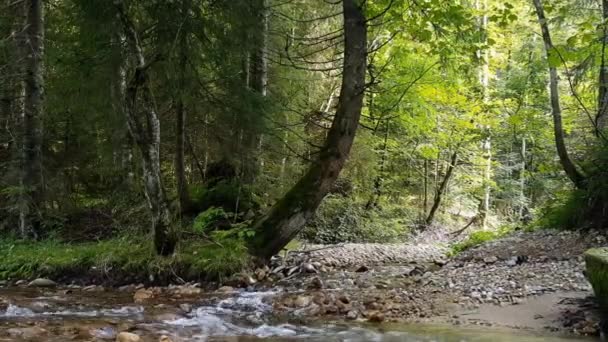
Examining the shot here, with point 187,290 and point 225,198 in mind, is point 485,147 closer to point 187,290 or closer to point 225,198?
point 225,198

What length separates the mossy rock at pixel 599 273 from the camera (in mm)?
4496

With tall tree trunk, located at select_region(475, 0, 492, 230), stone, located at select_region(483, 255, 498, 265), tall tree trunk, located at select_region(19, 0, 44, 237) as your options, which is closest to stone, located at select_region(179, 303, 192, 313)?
stone, located at select_region(483, 255, 498, 265)

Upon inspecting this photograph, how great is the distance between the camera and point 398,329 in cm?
530

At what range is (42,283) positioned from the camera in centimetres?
759

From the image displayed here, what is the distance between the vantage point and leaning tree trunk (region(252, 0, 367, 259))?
321 inches

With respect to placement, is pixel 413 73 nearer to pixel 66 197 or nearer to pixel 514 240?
pixel 514 240

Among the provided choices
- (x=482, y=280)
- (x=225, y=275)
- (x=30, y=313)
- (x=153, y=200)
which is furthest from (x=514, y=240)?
(x=30, y=313)

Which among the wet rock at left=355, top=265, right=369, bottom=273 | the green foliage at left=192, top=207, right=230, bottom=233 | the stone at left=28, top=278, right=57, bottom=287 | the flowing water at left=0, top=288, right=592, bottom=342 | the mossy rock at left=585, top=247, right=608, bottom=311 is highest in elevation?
the green foliage at left=192, top=207, right=230, bottom=233

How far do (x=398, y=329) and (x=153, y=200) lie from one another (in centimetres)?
392

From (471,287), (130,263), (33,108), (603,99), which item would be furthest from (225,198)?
(603,99)

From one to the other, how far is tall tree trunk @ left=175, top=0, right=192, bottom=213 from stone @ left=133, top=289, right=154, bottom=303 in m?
2.35

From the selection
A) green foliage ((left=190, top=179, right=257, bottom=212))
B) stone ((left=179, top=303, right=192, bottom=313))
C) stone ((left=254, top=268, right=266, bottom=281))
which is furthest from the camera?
green foliage ((left=190, top=179, right=257, bottom=212))

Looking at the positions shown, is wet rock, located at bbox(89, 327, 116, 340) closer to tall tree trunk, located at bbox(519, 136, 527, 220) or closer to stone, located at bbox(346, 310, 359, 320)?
stone, located at bbox(346, 310, 359, 320)

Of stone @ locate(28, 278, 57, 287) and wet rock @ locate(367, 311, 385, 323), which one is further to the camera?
stone @ locate(28, 278, 57, 287)
